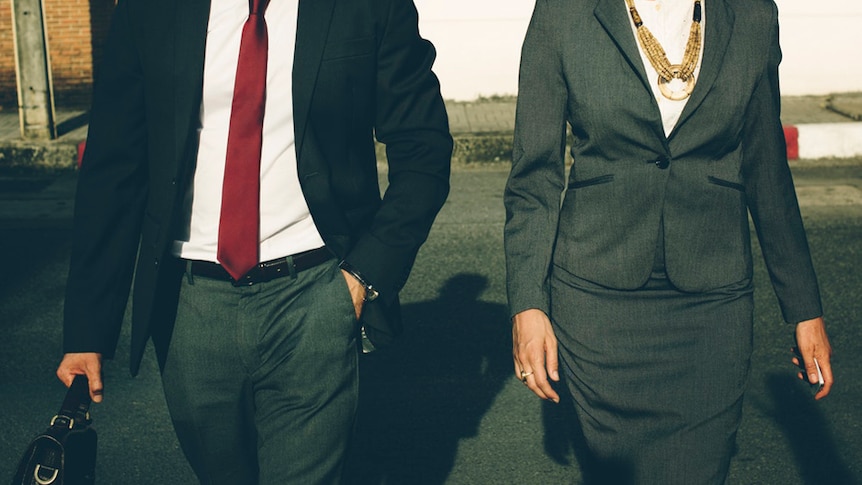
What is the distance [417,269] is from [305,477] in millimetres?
3905

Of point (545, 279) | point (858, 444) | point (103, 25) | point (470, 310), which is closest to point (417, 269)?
point (470, 310)

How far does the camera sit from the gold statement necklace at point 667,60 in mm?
2748

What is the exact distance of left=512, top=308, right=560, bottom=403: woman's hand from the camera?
2730 mm

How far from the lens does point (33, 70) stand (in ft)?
32.3

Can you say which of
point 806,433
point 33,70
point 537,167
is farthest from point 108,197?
point 33,70

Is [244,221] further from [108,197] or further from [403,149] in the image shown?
[403,149]

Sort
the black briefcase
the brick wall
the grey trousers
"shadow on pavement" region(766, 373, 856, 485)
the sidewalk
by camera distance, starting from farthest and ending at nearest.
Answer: the brick wall < the sidewalk < "shadow on pavement" region(766, 373, 856, 485) < the grey trousers < the black briefcase

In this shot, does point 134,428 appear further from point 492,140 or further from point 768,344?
point 492,140

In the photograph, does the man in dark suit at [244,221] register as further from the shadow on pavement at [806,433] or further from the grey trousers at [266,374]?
the shadow on pavement at [806,433]

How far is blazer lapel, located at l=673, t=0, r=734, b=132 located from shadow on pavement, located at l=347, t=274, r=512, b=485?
6.60 feet

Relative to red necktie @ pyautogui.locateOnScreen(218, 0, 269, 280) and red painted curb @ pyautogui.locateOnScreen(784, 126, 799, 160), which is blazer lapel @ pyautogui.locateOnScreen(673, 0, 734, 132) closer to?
red necktie @ pyautogui.locateOnScreen(218, 0, 269, 280)

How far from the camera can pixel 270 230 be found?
8.75ft

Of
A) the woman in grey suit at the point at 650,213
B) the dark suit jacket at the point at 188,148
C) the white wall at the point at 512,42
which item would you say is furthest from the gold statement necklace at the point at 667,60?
the white wall at the point at 512,42

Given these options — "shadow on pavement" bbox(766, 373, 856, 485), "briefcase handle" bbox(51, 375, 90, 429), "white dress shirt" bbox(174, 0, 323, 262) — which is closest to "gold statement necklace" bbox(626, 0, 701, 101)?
"white dress shirt" bbox(174, 0, 323, 262)
